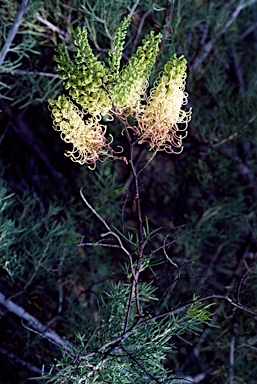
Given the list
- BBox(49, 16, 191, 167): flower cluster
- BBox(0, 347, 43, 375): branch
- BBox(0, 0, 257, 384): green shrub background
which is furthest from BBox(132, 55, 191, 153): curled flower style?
BBox(0, 347, 43, 375): branch

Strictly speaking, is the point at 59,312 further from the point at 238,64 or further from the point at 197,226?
the point at 238,64

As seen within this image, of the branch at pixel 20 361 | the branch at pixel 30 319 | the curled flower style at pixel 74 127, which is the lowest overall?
the branch at pixel 20 361

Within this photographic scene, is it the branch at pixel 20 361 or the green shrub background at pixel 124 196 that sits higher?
the green shrub background at pixel 124 196

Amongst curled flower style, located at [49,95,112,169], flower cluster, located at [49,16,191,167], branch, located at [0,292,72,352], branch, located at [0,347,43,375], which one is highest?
flower cluster, located at [49,16,191,167]

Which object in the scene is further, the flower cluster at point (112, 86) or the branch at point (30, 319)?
the branch at point (30, 319)

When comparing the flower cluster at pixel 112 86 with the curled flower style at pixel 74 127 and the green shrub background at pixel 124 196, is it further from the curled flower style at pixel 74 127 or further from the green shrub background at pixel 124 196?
the green shrub background at pixel 124 196

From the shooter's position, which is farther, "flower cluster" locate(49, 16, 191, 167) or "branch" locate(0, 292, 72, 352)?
"branch" locate(0, 292, 72, 352)

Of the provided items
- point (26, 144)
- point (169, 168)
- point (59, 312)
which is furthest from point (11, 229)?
point (169, 168)

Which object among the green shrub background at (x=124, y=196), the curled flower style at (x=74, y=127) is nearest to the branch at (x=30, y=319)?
the green shrub background at (x=124, y=196)

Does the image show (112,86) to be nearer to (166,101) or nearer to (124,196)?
(166,101)

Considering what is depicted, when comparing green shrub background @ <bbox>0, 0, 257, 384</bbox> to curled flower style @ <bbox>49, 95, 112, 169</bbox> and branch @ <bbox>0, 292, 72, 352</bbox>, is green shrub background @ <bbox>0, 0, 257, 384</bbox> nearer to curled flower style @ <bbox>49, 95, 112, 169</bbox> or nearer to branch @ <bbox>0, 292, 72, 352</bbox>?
branch @ <bbox>0, 292, 72, 352</bbox>

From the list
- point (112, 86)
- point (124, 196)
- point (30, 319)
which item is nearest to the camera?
point (112, 86)

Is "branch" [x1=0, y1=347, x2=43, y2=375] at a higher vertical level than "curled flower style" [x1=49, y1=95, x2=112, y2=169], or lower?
lower

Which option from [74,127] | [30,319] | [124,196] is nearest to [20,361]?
[30,319]
